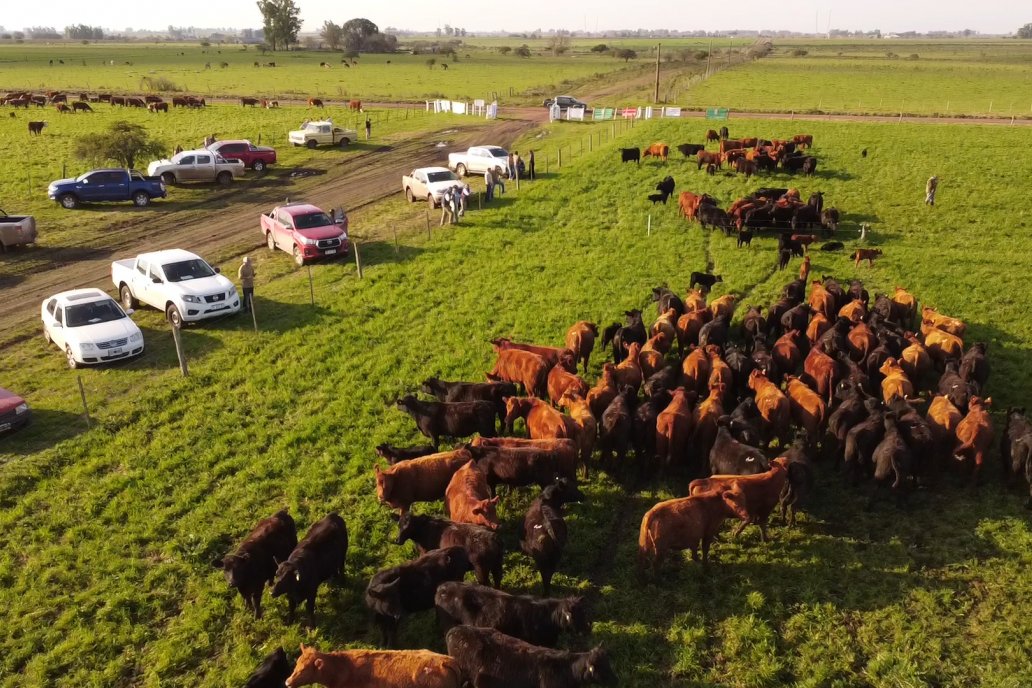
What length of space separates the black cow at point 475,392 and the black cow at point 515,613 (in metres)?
4.73

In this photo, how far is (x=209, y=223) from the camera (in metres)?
27.7

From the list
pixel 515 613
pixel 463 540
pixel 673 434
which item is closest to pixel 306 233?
pixel 673 434

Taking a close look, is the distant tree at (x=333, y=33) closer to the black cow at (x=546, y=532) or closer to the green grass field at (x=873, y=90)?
the green grass field at (x=873, y=90)

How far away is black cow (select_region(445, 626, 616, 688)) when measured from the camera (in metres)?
6.88

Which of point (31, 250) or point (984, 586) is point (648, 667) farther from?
point (31, 250)

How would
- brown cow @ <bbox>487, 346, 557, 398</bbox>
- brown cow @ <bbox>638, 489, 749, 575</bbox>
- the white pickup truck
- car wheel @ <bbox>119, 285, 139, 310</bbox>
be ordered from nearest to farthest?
brown cow @ <bbox>638, 489, 749, 575</bbox>, brown cow @ <bbox>487, 346, 557, 398</bbox>, the white pickup truck, car wheel @ <bbox>119, 285, 139, 310</bbox>

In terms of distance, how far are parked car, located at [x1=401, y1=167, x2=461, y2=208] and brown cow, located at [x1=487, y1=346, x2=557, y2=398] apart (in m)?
15.5

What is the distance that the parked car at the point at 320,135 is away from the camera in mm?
41219

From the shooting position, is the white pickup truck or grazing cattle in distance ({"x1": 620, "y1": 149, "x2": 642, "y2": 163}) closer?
the white pickup truck

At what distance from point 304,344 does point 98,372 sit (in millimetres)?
4425

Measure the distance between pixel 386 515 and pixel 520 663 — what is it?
3.98m

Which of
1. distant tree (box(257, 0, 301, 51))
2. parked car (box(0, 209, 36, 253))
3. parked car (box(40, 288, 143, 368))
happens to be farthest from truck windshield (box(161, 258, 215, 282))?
distant tree (box(257, 0, 301, 51))

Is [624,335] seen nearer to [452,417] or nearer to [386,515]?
[452,417]

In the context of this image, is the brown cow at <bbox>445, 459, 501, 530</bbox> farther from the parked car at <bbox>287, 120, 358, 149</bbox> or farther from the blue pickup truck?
the parked car at <bbox>287, 120, 358, 149</bbox>
